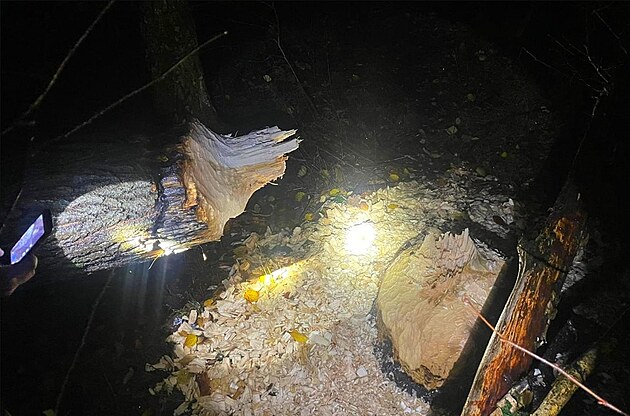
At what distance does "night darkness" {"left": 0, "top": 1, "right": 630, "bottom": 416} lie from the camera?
11.2ft

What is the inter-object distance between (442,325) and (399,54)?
4.28m

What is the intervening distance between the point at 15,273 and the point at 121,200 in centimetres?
74

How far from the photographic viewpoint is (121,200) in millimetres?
2902

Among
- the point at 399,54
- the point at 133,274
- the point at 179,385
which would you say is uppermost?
the point at 399,54

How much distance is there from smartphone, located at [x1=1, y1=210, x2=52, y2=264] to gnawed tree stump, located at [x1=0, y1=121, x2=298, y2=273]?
248 mm

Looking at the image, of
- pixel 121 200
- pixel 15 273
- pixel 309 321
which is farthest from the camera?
pixel 309 321

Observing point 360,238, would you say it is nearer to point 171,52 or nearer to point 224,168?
point 224,168

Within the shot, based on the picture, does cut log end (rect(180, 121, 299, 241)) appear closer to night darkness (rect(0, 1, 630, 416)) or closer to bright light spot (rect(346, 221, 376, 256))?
night darkness (rect(0, 1, 630, 416))

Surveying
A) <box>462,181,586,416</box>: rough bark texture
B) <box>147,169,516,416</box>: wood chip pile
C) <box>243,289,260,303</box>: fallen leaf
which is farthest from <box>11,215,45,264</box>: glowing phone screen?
<box>462,181,586,416</box>: rough bark texture

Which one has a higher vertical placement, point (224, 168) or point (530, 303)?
point (224, 168)

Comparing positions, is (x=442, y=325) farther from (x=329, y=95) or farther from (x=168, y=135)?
(x=329, y=95)

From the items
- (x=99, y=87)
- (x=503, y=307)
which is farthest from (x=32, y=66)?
(x=503, y=307)

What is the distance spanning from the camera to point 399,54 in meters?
6.12

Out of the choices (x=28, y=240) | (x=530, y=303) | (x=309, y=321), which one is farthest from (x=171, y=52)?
(x=530, y=303)
